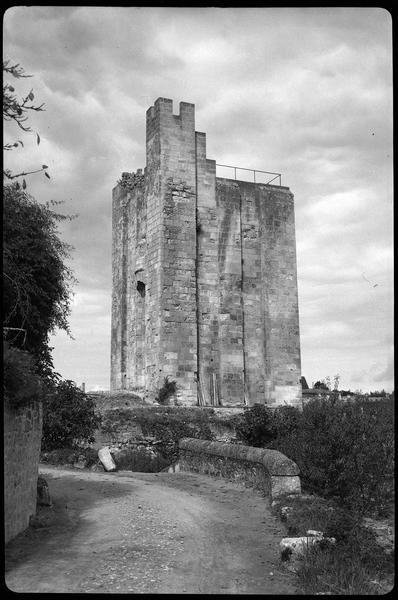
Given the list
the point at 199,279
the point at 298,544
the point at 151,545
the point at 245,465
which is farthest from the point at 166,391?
the point at 298,544

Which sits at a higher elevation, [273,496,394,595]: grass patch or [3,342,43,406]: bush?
[3,342,43,406]: bush

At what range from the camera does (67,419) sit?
1808 centimetres

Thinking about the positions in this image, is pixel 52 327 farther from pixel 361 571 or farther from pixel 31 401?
pixel 361 571

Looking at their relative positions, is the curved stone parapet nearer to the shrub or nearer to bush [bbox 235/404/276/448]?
bush [bbox 235/404/276/448]

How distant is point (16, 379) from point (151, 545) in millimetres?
2814

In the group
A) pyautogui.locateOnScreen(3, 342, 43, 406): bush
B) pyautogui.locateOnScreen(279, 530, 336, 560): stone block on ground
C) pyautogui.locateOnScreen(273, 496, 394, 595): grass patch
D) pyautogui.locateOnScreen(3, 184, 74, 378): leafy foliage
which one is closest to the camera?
pyautogui.locateOnScreen(273, 496, 394, 595): grass patch

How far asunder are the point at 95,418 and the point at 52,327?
20.2 ft

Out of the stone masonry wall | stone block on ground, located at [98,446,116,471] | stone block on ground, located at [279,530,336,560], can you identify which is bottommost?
stone block on ground, located at [98,446,116,471]

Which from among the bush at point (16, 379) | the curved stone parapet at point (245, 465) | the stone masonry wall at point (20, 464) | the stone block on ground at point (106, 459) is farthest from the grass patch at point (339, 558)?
the stone block on ground at point (106, 459)

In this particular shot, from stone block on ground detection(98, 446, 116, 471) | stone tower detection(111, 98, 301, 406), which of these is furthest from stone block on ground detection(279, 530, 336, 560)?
stone tower detection(111, 98, 301, 406)

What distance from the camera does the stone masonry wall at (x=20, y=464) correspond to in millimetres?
8070

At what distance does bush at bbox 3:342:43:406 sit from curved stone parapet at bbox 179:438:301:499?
4.80m

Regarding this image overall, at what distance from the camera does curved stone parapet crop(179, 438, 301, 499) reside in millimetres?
11086

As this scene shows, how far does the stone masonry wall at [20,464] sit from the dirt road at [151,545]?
0.29 m
